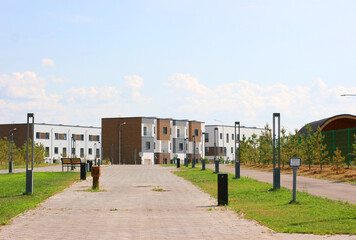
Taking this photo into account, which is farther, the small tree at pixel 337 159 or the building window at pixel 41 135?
the building window at pixel 41 135

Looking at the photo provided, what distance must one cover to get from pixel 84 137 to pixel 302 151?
87.8 meters

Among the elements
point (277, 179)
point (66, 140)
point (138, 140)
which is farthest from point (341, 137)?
point (66, 140)

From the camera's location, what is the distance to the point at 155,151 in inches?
4348

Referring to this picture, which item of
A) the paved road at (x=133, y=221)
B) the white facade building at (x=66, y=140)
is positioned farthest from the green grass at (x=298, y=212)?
the white facade building at (x=66, y=140)

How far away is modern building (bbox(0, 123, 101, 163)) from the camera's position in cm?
10906

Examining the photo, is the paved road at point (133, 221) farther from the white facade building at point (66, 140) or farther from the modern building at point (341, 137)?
the white facade building at point (66, 140)

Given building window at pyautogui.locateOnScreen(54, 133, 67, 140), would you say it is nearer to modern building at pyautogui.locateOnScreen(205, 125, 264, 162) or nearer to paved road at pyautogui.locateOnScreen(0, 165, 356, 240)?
modern building at pyautogui.locateOnScreen(205, 125, 264, 162)

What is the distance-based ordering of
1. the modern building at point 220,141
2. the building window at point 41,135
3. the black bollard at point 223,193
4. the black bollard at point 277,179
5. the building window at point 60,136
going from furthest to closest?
the modern building at point 220,141 → the building window at point 60,136 → the building window at point 41,135 → the black bollard at point 277,179 → the black bollard at point 223,193

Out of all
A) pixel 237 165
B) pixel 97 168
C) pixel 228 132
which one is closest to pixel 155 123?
pixel 228 132

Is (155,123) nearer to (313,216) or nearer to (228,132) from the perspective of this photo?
(228,132)

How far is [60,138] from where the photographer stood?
380 ft

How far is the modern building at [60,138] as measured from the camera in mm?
109062

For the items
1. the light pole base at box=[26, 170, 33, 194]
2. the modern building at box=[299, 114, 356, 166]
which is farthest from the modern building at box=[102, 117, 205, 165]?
the light pole base at box=[26, 170, 33, 194]

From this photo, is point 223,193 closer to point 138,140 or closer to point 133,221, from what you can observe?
point 133,221
